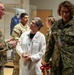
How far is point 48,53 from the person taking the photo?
2.62m

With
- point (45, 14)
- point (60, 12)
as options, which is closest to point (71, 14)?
point (60, 12)

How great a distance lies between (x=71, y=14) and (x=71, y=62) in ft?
2.02

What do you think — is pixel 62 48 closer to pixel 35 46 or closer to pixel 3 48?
pixel 35 46

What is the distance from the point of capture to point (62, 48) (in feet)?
7.80

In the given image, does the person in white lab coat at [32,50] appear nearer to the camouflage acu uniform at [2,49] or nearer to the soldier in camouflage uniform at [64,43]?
the camouflage acu uniform at [2,49]

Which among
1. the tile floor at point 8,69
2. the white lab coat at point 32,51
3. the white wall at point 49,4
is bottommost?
the tile floor at point 8,69

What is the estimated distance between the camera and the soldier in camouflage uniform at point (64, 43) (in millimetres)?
2326

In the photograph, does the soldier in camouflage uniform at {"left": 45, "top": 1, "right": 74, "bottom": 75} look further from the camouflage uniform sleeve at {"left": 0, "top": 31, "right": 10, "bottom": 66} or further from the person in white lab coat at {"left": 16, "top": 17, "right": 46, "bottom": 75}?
the camouflage uniform sleeve at {"left": 0, "top": 31, "right": 10, "bottom": 66}

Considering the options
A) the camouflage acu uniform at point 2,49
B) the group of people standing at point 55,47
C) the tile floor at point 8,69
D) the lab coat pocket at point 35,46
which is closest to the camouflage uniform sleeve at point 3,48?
the camouflage acu uniform at point 2,49

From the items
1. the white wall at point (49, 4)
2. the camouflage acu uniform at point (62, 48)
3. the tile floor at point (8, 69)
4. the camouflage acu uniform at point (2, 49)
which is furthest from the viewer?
the white wall at point (49, 4)

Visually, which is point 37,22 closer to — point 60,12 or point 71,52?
point 60,12

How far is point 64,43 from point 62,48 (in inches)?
2.7

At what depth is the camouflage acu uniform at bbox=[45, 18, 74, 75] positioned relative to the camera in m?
2.32

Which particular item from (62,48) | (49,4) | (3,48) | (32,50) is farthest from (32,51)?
(49,4)
